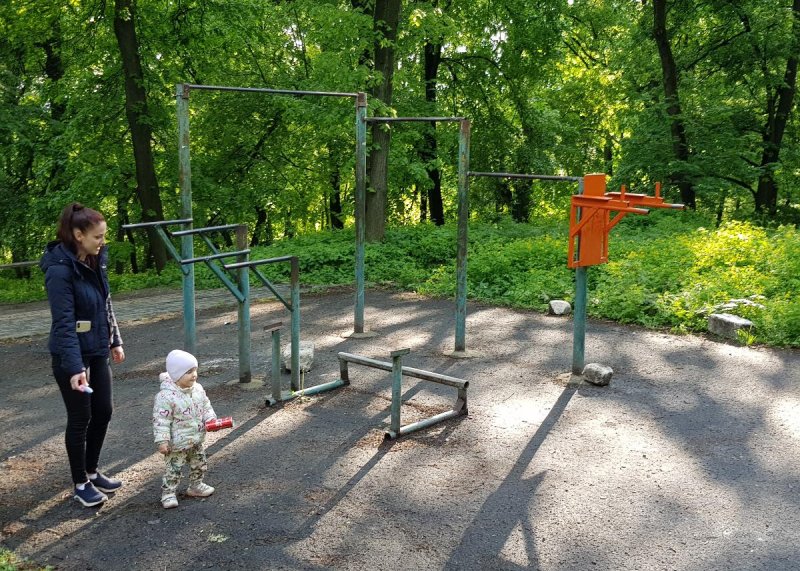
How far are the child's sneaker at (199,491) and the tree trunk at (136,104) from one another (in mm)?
10718

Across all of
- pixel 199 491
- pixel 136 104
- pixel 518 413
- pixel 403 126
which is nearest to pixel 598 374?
pixel 518 413

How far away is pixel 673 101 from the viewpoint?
1611cm

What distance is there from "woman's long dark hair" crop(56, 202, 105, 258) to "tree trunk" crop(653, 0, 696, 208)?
47.1 ft

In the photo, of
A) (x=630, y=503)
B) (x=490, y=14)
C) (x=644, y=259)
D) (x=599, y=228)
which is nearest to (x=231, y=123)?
(x=490, y=14)

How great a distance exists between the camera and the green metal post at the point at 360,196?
24.5ft

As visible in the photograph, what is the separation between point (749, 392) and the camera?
585 cm

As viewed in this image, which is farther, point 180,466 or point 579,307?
point 579,307

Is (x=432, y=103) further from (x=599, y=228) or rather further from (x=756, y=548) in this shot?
(x=756, y=548)

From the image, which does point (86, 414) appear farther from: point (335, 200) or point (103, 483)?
point (335, 200)

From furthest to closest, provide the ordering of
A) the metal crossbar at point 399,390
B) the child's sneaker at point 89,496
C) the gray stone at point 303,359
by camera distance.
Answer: the gray stone at point 303,359 < the metal crossbar at point 399,390 < the child's sneaker at point 89,496

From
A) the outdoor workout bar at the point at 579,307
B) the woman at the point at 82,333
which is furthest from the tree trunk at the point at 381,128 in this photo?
the woman at the point at 82,333

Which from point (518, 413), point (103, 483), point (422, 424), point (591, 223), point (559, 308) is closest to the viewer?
point (103, 483)

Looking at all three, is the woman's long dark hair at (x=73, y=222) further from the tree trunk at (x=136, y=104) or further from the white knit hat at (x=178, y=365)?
the tree trunk at (x=136, y=104)

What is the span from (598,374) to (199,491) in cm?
350
